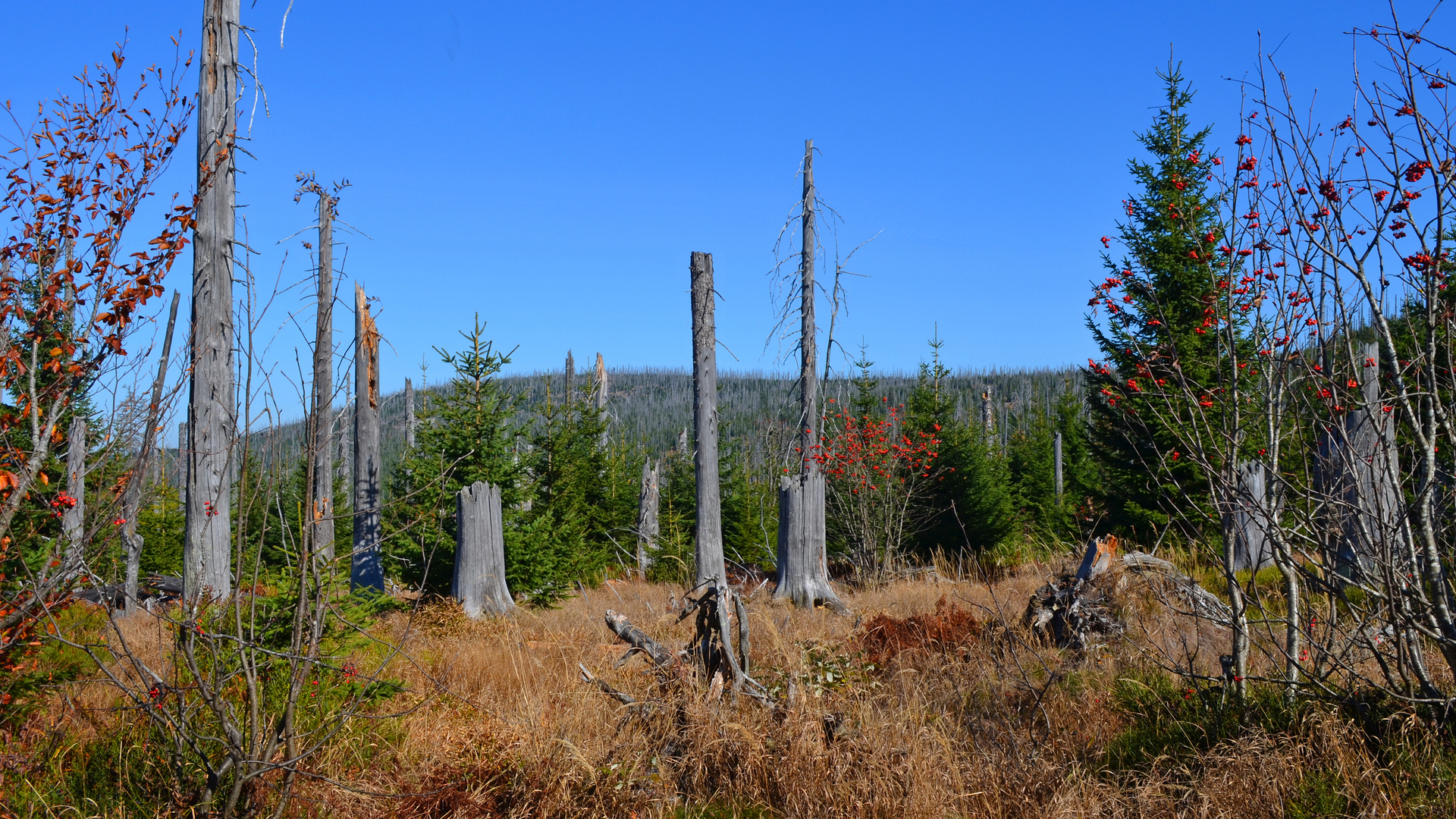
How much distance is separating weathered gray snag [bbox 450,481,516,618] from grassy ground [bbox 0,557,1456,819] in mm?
4042

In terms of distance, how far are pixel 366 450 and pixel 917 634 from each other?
31.5 ft

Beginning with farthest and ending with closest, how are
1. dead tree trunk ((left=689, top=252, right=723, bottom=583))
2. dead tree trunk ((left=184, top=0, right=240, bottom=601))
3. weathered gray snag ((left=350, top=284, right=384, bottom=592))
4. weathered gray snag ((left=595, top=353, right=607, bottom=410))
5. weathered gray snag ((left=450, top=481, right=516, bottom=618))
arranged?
1. weathered gray snag ((left=595, top=353, right=607, bottom=410))
2. weathered gray snag ((left=350, top=284, right=384, bottom=592))
3. dead tree trunk ((left=689, top=252, right=723, bottom=583))
4. weathered gray snag ((left=450, top=481, right=516, bottom=618))
5. dead tree trunk ((left=184, top=0, right=240, bottom=601))

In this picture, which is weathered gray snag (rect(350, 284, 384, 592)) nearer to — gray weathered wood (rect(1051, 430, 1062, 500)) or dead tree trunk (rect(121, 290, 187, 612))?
dead tree trunk (rect(121, 290, 187, 612))

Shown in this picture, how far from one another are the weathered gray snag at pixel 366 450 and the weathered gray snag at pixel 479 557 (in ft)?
11.6

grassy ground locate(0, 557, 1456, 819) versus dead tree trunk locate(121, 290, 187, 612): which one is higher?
dead tree trunk locate(121, 290, 187, 612)

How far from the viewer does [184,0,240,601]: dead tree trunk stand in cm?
695

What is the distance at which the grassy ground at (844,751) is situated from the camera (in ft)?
11.5

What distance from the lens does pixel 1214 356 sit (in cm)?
1079

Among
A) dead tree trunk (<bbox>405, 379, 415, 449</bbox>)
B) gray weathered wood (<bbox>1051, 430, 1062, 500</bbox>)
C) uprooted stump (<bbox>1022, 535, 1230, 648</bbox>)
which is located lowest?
uprooted stump (<bbox>1022, 535, 1230, 648</bbox>)

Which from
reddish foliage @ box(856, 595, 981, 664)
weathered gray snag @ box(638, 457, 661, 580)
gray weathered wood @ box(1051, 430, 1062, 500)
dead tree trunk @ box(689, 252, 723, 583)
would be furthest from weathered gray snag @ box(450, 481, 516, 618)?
gray weathered wood @ box(1051, 430, 1062, 500)

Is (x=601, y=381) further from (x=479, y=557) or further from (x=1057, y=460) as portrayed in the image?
(x=479, y=557)

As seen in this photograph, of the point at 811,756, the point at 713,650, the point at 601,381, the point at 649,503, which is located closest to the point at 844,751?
the point at 811,756

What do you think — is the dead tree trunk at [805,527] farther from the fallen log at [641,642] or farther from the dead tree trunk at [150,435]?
the dead tree trunk at [150,435]

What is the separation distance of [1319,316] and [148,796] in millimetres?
5267
